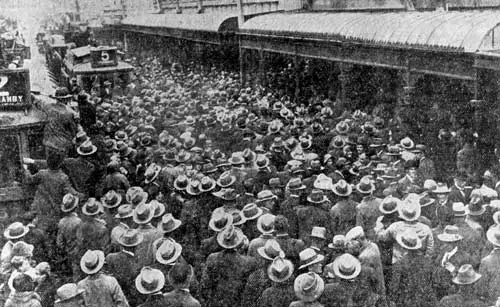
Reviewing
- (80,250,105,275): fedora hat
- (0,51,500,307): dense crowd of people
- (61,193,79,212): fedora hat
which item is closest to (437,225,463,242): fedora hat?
(0,51,500,307): dense crowd of people

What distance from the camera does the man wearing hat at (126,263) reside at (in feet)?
18.9

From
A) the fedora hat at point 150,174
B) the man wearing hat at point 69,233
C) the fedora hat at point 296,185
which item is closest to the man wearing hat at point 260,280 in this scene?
the fedora hat at point 296,185

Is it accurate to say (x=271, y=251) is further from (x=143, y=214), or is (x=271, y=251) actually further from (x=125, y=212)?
(x=125, y=212)

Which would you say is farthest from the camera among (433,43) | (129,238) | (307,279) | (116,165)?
(433,43)

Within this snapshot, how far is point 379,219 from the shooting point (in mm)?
6281

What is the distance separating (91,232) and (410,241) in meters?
3.33

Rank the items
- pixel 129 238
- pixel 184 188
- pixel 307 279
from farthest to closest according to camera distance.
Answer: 1. pixel 184 188
2. pixel 129 238
3. pixel 307 279

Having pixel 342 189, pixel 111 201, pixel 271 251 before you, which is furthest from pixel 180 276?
pixel 111 201

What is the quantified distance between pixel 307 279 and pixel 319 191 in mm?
2220

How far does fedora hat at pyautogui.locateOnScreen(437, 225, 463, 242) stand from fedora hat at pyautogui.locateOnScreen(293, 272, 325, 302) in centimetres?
151

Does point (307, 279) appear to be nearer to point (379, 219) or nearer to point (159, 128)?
point (379, 219)

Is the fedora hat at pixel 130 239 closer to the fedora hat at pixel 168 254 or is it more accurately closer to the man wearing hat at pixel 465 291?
the fedora hat at pixel 168 254

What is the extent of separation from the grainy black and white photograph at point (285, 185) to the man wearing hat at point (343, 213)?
0.02 metres

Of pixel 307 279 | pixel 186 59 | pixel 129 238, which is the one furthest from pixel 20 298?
pixel 186 59
